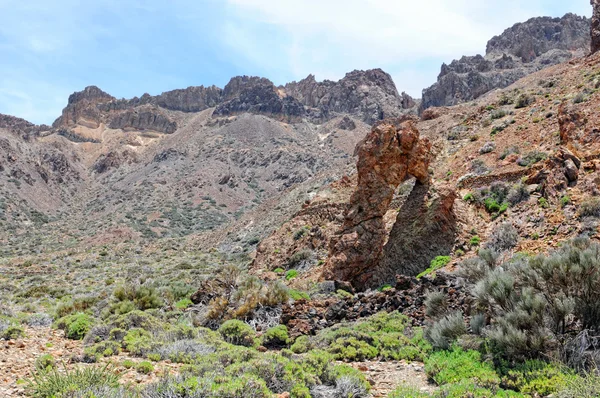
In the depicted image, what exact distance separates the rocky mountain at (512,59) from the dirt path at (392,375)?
220ft

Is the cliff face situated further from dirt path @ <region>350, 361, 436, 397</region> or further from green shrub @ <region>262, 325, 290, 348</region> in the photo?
dirt path @ <region>350, 361, 436, 397</region>

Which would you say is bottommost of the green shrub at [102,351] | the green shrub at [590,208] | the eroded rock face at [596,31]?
the green shrub at [102,351]

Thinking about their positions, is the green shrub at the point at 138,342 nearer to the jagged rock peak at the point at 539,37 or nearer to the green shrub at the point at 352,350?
the green shrub at the point at 352,350

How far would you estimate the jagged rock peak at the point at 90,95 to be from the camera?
11962 centimetres

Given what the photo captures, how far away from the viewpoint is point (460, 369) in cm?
564

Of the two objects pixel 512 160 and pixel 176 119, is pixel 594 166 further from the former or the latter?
pixel 176 119

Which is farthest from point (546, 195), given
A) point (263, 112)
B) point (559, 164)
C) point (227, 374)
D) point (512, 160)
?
point (263, 112)

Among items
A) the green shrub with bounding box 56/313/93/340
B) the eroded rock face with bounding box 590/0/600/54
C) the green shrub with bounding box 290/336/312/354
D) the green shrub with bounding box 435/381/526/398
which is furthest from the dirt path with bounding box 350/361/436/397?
the eroded rock face with bounding box 590/0/600/54

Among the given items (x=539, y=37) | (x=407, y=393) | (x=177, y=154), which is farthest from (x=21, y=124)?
(x=539, y=37)

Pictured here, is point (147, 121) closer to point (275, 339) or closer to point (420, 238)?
point (420, 238)

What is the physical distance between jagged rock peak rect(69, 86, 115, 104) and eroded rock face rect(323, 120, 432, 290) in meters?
125

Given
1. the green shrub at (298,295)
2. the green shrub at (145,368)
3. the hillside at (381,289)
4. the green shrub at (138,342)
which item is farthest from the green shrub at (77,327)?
the green shrub at (298,295)

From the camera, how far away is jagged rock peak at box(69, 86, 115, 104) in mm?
119625

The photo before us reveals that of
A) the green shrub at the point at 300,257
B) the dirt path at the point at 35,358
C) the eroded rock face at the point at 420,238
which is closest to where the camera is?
the dirt path at the point at 35,358
